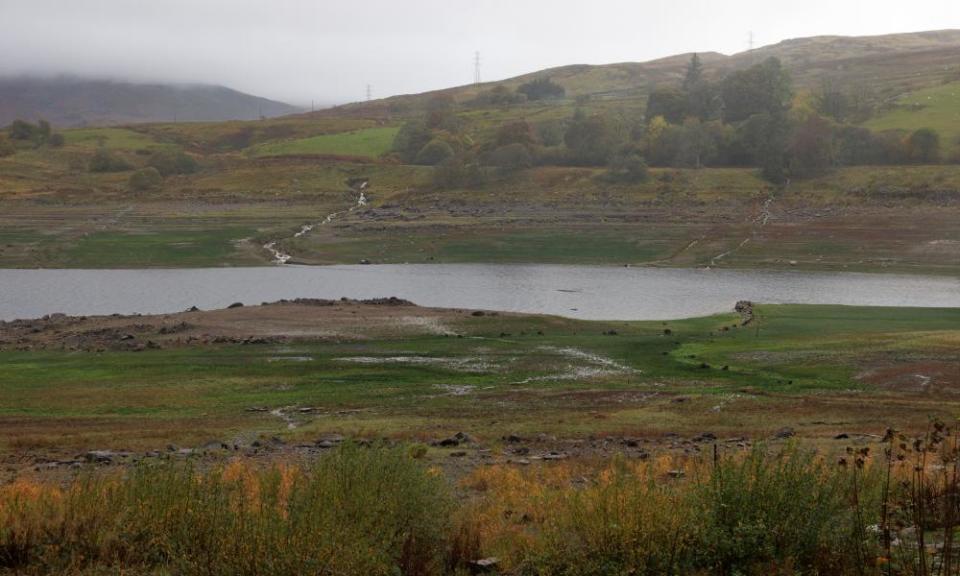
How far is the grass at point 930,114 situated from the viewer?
11169 cm

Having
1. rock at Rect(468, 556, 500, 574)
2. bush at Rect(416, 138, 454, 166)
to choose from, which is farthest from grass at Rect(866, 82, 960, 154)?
rock at Rect(468, 556, 500, 574)

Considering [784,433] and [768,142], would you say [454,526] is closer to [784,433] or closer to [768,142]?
[784,433]

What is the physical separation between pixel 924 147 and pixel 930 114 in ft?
65.3

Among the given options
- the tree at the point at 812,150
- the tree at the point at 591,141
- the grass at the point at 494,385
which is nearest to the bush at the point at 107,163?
the tree at the point at 591,141

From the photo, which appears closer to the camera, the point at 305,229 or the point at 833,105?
the point at 305,229

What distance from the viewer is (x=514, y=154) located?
114188mm

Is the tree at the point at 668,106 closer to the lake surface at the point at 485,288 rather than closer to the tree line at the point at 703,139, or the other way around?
the tree line at the point at 703,139

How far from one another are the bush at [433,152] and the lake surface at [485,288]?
161ft

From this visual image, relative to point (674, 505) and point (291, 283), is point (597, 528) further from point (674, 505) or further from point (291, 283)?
point (291, 283)

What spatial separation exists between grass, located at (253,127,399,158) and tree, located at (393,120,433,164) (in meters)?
3.61

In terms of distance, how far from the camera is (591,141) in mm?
119188

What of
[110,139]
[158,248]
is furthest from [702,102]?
A: [110,139]

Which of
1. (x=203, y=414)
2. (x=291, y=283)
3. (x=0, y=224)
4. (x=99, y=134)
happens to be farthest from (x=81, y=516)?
(x=99, y=134)

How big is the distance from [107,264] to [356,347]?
46.4 metres
